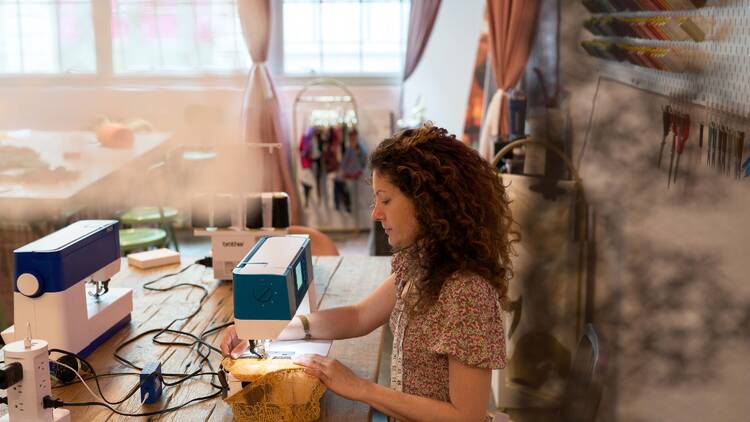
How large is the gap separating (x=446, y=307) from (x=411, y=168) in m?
0.28

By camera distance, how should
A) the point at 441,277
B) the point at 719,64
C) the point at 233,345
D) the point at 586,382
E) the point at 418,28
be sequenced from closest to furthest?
1. the point at 441,277
2. the point at 719,64
3. the point at 233,345
4. the point at 586,382
5. the point at 418,28

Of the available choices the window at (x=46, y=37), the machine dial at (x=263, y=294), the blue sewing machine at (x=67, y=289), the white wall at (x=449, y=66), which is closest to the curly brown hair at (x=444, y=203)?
the machine dial at (x=263, y=294)

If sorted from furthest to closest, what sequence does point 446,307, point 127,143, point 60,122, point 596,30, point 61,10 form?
point 60,122, point 61,10, point 127,143, point 596,30, point 446,307

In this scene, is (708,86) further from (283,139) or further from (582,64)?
(283,139)

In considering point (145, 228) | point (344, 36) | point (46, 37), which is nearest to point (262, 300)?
point (145, 228)

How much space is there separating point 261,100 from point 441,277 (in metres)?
4.14

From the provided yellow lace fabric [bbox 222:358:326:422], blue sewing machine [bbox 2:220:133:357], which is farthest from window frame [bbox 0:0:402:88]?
yellow lace fabric [bbox 222:358:326:422]

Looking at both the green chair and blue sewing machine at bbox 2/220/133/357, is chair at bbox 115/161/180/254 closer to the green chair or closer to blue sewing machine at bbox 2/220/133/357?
the green chair

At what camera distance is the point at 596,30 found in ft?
8.91

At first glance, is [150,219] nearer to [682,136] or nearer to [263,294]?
[263,294]

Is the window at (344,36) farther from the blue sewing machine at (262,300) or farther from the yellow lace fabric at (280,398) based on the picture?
the yellow lace fabric at (280,398)

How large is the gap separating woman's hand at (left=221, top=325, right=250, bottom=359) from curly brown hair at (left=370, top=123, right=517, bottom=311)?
42cm

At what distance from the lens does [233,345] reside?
1.81 meters

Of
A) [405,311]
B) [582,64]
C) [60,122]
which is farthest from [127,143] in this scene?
[405,311]
